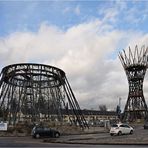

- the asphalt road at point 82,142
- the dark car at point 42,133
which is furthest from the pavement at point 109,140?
the dark car at point 42,133

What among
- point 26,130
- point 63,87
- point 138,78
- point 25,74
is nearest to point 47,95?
point 63,87

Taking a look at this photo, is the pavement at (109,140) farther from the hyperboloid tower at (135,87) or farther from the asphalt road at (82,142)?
the hyperboloid tower at (135,87)

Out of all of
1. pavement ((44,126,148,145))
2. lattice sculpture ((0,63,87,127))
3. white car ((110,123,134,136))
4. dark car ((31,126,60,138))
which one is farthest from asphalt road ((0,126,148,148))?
lattice sculpture ((0,63,87,127))

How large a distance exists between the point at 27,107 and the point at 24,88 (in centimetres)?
491

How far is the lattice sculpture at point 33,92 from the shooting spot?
63000mm

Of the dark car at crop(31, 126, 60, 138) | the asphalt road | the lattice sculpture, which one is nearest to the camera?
the asphalt road

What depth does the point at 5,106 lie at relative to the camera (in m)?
71.4

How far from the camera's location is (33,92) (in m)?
66.4

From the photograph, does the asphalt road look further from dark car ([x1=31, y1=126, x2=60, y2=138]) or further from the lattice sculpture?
the lattice sculpture

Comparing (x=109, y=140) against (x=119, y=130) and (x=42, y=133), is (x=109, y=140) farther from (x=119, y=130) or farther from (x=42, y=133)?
(x=42, y=133)

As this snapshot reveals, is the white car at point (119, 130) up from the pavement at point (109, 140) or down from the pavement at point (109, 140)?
up

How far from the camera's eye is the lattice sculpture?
6300 centimetres

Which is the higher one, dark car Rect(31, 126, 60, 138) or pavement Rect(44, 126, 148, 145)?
dark car Rect(31, 126, 60, 138)

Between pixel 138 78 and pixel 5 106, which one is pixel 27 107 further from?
pixel 138 78
